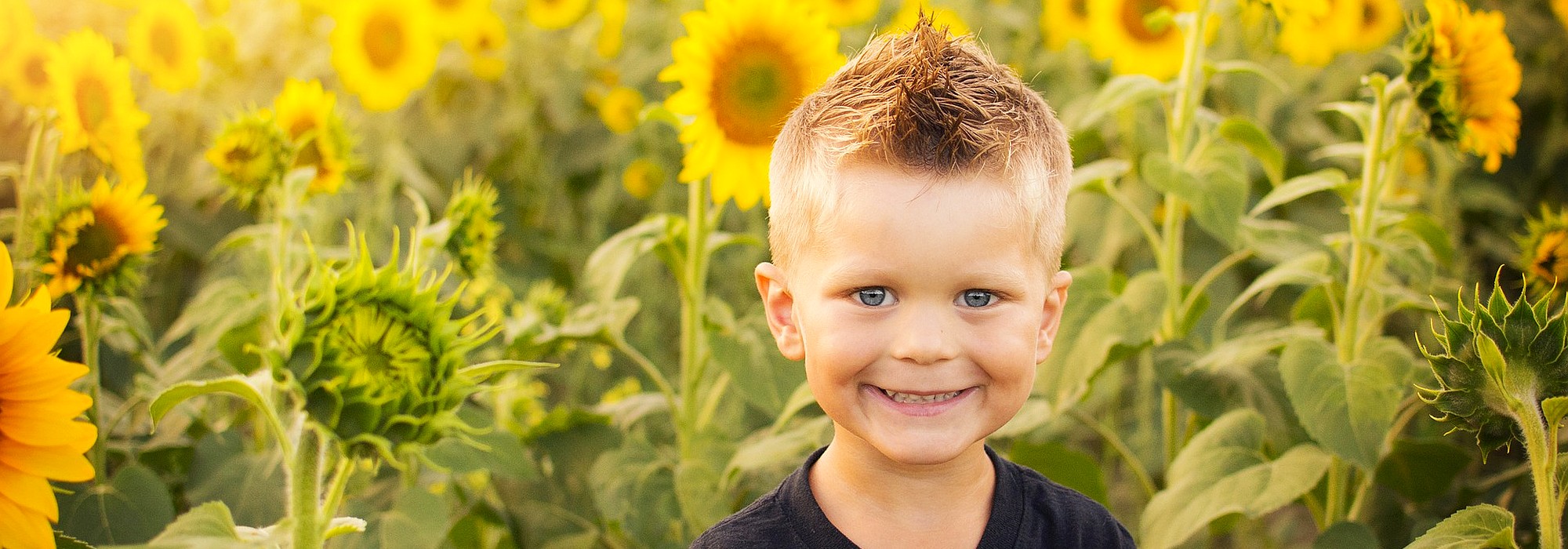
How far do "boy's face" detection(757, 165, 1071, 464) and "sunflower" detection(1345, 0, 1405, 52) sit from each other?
1.87 m

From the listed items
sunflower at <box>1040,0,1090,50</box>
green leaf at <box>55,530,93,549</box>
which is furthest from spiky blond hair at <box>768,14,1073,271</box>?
sunflower at <box>1040,0,1090,50</box>

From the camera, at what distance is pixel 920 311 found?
0.96 meters

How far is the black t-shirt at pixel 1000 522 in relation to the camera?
1.06 meters

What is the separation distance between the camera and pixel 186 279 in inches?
103

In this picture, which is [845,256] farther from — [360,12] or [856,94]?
[360,12]

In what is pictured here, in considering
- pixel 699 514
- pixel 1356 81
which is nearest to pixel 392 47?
pixel 699 514

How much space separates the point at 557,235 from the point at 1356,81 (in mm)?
1657

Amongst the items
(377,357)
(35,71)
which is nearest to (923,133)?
(377,357)

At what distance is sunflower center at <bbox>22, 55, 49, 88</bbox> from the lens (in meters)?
1.83

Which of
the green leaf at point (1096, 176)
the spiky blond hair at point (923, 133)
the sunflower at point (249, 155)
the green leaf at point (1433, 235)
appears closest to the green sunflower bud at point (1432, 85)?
the green leaf at point (1433, 235)

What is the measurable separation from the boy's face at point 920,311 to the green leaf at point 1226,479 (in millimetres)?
493

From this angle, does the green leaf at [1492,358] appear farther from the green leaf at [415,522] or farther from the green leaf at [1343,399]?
the green leaf at [415,522]

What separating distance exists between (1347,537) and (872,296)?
0.80m

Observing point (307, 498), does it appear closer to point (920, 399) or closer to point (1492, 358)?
point (920, 399)
